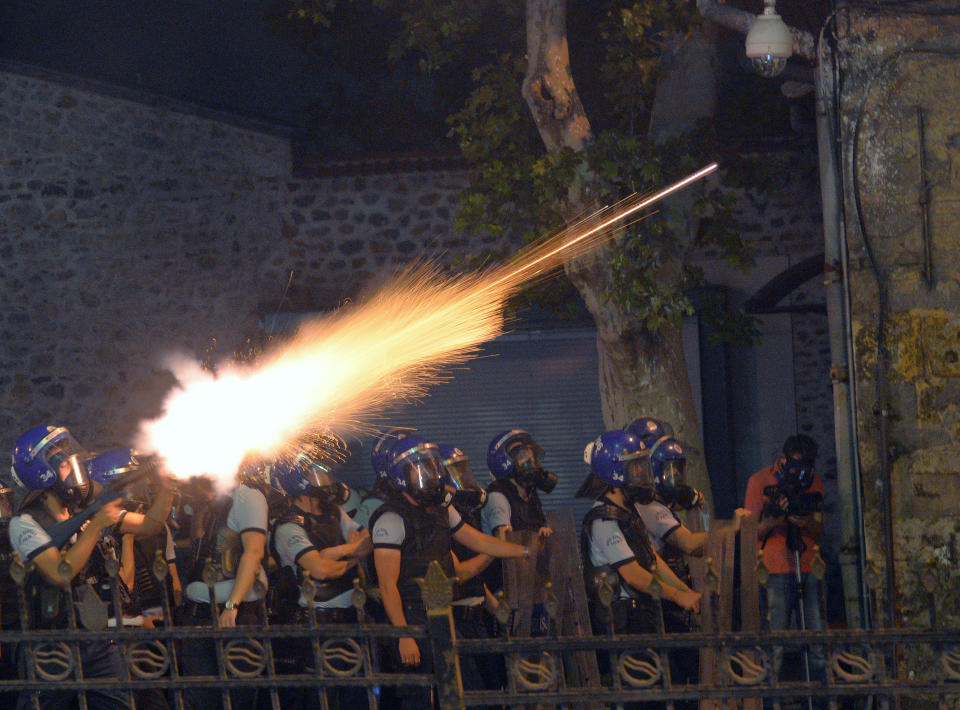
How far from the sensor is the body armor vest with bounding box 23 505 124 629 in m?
6.66

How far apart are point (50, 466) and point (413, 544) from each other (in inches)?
79.2

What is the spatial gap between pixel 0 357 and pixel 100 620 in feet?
33.0

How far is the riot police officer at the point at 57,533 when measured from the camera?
648 cm

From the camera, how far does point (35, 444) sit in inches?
273

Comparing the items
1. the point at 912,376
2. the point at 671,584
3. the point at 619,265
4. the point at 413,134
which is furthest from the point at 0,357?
the point at 912,376

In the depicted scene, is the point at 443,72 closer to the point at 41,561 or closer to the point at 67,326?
the point at 67,326

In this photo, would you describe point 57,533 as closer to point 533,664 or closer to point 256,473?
point 256,473

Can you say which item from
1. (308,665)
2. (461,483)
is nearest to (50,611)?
(308,665)

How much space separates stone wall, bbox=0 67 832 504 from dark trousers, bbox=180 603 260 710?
7287 mm

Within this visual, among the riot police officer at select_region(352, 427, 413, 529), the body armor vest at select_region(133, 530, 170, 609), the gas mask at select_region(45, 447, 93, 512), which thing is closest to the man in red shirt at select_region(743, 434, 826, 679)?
the riot police officer at select_region(352, 427, 413, 529)

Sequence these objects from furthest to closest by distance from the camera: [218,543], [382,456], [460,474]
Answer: [460,474], [382,456], [218,543]

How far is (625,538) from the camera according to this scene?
707 centimetres

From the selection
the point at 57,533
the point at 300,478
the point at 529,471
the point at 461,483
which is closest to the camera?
the point at 57,533

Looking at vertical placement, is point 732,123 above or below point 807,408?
above
